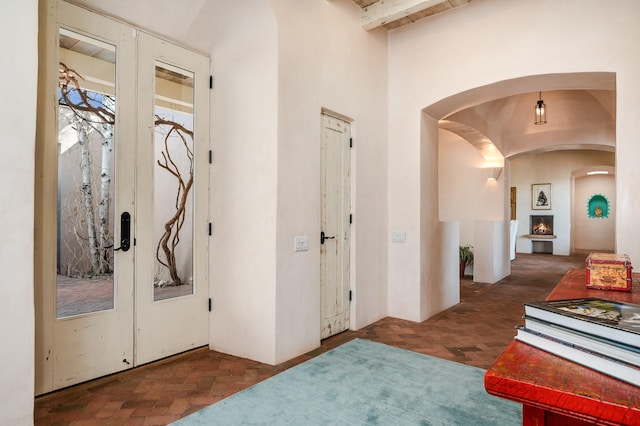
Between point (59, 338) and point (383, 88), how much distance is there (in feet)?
13.5

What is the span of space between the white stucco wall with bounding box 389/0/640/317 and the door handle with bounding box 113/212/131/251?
2.96 m

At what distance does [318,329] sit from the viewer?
3.61m

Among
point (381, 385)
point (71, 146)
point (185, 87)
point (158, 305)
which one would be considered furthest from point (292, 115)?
point (381, 385)

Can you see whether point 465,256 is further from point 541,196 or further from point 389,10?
point 541,196

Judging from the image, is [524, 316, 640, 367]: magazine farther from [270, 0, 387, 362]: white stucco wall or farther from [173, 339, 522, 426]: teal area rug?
[270, 0, 387, 362]: white stucco wall

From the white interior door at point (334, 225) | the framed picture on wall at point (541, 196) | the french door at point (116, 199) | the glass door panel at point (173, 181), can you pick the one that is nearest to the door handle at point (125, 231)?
the french door at point (116, 199)

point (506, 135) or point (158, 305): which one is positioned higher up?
point (506, 135)

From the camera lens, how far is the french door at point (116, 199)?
2.63 m

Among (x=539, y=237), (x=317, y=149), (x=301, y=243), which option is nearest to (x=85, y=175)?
(x=301, y=243)

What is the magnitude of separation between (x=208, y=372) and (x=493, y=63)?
4105 millimetres

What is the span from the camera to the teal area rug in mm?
2258

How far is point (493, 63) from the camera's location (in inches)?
159

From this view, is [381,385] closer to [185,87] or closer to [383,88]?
[185,87]

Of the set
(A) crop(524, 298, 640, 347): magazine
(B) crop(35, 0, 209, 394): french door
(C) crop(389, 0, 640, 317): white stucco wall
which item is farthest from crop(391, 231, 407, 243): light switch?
(A) crop(524, 298, 640, 347): magazine
